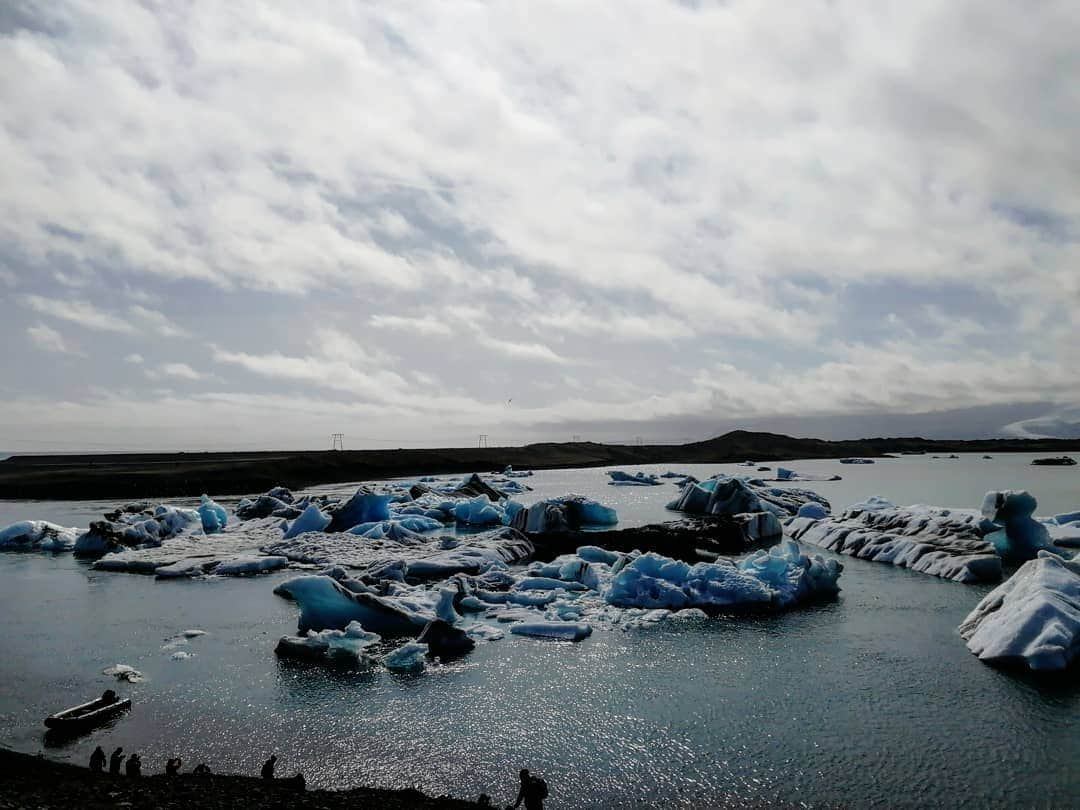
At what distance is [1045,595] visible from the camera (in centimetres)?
882

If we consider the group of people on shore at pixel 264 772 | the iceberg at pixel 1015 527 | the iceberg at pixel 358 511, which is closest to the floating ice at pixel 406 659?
the group of people on shore at pixel 264 772

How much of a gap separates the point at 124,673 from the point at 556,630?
222 inches

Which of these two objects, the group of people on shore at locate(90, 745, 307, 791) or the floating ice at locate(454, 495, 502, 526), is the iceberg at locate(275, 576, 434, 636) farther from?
the floating ice at locate(454, 495, 502, 526)

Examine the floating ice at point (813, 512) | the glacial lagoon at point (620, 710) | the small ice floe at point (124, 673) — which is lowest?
the glacial lagoon at point (620, 710)

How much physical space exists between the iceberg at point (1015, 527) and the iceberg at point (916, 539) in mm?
472

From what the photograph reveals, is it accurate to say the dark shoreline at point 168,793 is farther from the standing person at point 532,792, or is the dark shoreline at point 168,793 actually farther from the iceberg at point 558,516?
the iceberg at point 558,516

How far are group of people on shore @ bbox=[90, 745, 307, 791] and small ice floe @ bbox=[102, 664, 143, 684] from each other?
2599 millimetres

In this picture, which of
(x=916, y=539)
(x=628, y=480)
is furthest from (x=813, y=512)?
(x=628, y=480)

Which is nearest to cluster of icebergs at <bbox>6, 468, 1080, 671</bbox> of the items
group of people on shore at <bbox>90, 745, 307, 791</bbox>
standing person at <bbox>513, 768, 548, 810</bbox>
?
group of people on shore at <bbox>90, 745, 307, 791</bbox>

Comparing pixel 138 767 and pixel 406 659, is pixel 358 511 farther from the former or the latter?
pixel 138 767

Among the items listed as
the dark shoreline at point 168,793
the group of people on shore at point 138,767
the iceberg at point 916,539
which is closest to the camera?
the dark shoreline at point 168,793

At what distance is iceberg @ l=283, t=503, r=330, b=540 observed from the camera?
20.5 m

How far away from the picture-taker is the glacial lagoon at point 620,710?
5852mm

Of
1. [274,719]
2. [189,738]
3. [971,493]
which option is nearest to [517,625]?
[274,719]
